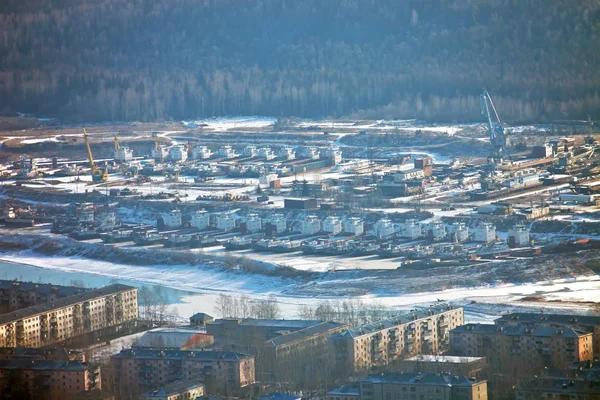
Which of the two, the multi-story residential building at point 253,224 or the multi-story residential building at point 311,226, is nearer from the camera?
the multi-story residential building at point 311,226

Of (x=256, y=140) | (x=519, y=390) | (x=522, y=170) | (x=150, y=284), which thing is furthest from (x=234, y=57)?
(x=519, y=390)

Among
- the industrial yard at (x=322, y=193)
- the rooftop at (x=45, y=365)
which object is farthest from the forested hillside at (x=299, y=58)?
the rooftop at (x=45, y=365)

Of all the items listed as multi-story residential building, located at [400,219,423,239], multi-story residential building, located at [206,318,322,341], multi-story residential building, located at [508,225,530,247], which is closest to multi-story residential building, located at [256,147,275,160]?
multi-story residential building, located at [400,219,423,239]

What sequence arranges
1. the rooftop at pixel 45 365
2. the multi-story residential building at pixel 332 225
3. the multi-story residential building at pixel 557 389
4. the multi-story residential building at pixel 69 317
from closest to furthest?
1. the multi-story residential building at pixel 557 389
2. the rooftop at pixel 45 365
3. the multi-story residential building at pixel 69 317
4. the multi-story residential building at pixel 332 225

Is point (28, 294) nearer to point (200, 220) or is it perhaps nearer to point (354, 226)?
point (354, 226)

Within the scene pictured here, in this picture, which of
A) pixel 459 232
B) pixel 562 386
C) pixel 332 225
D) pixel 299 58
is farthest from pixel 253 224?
pixel 299 58

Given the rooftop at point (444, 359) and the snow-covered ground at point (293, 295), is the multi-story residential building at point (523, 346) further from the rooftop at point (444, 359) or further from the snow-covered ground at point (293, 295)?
the snow-covered ground at point (293, 295)

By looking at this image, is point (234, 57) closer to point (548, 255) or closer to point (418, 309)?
point (548, 255)
